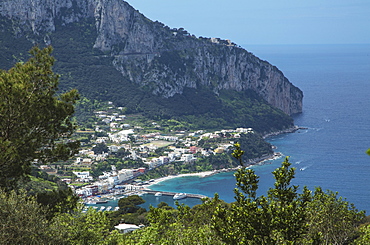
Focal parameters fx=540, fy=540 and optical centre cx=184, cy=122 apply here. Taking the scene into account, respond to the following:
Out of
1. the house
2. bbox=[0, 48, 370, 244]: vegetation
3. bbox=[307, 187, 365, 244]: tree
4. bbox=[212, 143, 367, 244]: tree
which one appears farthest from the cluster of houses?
bbox=[212, 143, 367, 244]: tree

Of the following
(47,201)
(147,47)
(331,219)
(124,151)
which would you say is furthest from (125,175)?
(331,219)

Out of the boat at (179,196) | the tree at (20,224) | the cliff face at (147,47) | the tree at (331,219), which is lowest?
the boat at (179,196)

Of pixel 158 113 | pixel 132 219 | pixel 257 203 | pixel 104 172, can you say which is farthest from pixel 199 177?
pixel 257 203

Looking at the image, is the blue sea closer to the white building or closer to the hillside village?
the white building

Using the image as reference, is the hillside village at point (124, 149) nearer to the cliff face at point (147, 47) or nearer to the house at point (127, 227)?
the cliff face at point (147, 47)

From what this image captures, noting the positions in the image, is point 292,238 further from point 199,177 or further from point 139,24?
point 139,24

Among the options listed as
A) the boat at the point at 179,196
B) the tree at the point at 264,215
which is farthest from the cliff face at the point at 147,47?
the tree at the point at 264,215
